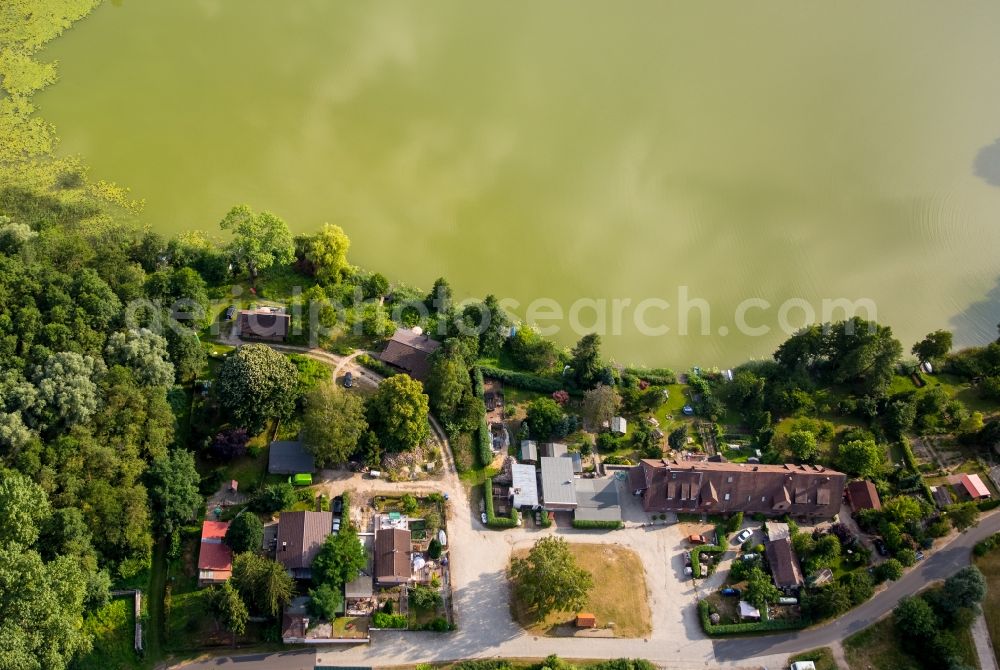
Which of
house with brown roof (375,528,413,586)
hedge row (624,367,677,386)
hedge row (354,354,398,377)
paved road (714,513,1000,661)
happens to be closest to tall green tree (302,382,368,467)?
house with brown roof (375,528,413,586)

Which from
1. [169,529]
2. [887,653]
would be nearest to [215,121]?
[169,529]

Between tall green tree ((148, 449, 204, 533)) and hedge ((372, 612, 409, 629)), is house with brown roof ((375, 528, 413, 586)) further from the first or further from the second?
tall green tree ((148, 449, 204, 533))

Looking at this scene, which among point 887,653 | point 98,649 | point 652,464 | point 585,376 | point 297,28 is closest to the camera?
point 98,649

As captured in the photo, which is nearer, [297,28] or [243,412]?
[243,412]

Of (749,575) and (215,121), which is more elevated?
(215,121)

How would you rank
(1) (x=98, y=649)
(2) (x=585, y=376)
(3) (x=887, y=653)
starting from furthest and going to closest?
(2) (x=585, y=376), (3) (x=887, y=653), (1) (x=98, y=649)

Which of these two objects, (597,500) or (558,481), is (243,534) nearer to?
(558,481)

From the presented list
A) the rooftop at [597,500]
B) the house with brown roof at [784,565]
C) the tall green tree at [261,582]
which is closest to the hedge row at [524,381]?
the rooftop at [597,500]

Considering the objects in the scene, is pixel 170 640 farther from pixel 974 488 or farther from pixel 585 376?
pixel 974 488
